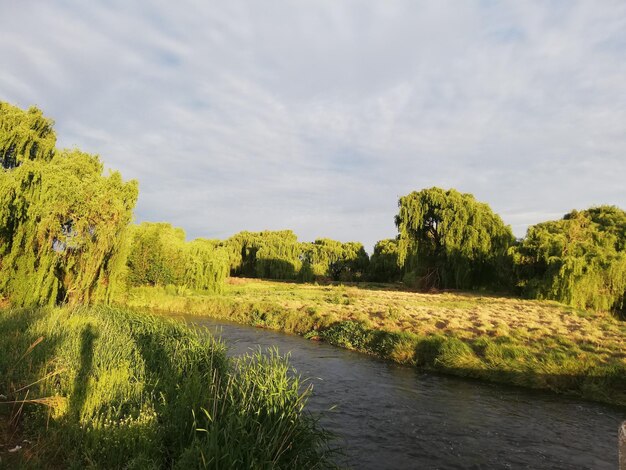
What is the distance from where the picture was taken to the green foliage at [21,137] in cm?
2231

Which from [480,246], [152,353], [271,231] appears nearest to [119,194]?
[152,353]

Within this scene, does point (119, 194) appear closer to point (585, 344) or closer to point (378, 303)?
point (378, 303)

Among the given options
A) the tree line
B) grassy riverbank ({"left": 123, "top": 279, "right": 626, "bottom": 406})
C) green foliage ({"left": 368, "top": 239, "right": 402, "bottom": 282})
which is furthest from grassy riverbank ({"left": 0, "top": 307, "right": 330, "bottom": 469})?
green foliage ({"left": 368, "top": 239, "right": 402, "bottom": 282})

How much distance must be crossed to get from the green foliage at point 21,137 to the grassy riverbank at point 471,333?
36.5 feet

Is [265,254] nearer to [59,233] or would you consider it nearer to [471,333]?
[59,233]

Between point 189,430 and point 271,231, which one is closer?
point 189,430

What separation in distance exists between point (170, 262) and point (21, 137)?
41.9 ft

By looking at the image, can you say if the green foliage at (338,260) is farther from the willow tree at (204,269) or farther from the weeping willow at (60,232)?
the weeping willow at (60,232)

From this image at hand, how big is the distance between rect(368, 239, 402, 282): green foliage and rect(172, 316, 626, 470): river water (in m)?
50.2

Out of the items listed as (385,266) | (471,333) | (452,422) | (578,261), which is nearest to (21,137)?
(452,422)

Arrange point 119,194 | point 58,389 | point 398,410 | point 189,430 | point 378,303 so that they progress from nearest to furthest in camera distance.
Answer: point 189,430
point 58,389
point 398,410
point 119,194
point 378,303

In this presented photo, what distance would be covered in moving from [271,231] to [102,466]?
216 ft

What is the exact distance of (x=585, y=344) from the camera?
15.2m

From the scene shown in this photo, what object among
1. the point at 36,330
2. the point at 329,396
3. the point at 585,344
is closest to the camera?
the point at 36,330
